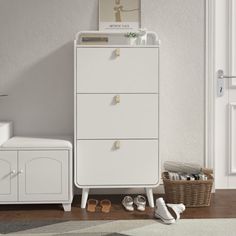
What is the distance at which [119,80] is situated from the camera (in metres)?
3.02

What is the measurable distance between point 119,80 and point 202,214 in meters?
1.03

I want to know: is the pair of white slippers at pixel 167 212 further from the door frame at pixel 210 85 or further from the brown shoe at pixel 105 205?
the door frame at pixel 210 85

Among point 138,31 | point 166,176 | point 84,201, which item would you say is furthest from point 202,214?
point 138,31

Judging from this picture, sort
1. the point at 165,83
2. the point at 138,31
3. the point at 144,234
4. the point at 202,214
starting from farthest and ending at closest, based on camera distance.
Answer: the point at 165,83, the point at 138,31, the point at 202,214, the point at 144,234

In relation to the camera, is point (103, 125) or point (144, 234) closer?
point (144, 234)

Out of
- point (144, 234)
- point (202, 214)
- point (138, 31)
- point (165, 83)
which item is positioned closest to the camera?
point (144, 234)

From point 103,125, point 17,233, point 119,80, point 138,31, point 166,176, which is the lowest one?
point 17,233

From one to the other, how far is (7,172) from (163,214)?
104 centimetres

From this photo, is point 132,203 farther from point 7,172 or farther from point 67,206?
point 7,172

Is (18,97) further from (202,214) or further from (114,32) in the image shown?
(202,214)

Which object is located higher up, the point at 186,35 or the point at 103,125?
the point at 186,35

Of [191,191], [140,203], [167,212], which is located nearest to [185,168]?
[191,191]

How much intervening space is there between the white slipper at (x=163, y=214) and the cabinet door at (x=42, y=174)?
62 cm

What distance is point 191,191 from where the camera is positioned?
10.2 ft
